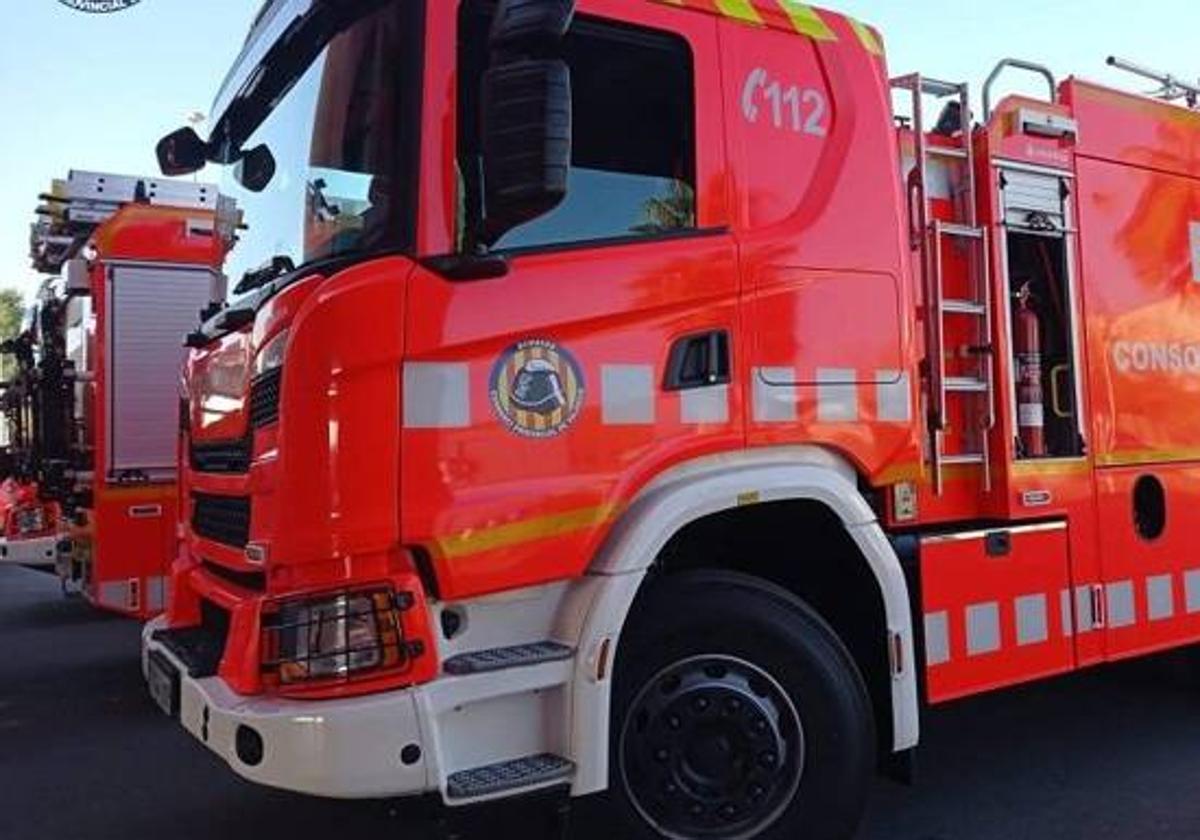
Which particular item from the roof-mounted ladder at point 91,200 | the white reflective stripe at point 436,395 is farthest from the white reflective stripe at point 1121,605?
the roof-mounted ladder at point 91,200

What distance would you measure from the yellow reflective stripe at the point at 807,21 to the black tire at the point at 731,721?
5.93 feet

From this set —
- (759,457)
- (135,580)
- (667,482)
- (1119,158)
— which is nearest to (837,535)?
(759,457)

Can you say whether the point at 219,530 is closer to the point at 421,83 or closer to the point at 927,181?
the point at 421,83

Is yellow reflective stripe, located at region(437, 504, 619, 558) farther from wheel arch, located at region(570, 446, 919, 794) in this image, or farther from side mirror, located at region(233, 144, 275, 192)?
side mirror, located at region(233, 144, 275, 192)

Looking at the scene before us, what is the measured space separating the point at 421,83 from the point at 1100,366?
9.67ft

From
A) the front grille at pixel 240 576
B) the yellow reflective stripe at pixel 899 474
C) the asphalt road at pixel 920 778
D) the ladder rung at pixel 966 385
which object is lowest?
the asphalt road at pixel 920 778

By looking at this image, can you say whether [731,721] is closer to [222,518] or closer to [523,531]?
[523,531]

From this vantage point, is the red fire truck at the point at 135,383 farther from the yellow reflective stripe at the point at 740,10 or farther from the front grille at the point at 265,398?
the yellow reflective stripe at the point at 740,10

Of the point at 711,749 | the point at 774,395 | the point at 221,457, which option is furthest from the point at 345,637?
Answer: the point at 774,395

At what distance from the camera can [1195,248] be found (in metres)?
5.12

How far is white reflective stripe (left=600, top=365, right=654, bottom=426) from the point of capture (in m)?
3.38

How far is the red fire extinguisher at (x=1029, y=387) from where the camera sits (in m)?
4.52

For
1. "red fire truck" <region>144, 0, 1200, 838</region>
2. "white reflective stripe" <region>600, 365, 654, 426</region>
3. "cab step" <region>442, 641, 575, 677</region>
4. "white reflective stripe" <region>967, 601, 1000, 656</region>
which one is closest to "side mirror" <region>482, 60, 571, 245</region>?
"red fire truck" <region>144, 0, 1200, 838</region>

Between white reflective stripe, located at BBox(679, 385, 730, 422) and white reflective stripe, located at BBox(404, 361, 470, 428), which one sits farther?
white reflective stripe, located at BBox(679, 385, 730, 422)
